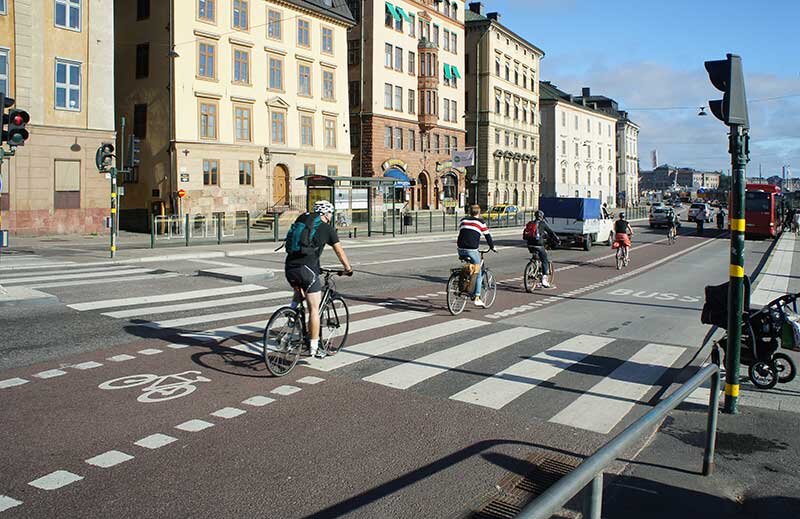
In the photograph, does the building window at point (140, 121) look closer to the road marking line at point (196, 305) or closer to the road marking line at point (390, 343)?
the road marking line at point (196, 305)

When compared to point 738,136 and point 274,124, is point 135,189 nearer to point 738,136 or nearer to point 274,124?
point 274,124

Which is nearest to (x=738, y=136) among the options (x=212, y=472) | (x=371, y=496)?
(x=371, y=496)

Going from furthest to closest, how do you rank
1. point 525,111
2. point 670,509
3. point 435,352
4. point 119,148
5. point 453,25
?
point 525,111
point 453,25
point 119,148
point 435,352
point 670,509

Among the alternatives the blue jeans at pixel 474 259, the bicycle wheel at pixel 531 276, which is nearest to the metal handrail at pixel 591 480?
the blue jeans at pixel 474 259

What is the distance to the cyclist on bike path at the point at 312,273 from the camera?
7.98 meters

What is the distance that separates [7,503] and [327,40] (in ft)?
157

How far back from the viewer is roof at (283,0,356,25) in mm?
46619

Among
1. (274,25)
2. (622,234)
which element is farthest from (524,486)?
(274,25)

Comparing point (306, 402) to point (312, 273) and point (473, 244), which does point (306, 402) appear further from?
point (473, 244)

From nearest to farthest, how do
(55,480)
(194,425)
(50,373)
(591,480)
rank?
(591,480)
(55,480)
(194,425)
(50,373)

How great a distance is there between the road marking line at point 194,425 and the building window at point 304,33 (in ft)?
143

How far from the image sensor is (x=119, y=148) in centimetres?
3862

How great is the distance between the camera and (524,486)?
5.03 meters

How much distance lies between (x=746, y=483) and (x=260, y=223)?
30846 mm
